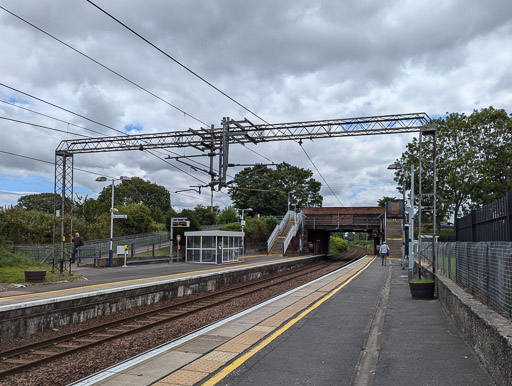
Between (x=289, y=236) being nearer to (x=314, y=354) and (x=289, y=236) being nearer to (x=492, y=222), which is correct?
(x=492, y=222)

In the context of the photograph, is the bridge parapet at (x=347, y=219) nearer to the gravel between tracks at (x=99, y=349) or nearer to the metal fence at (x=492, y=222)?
→ the metal fence at (x=492, y=222)

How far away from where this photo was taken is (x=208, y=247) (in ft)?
95.9

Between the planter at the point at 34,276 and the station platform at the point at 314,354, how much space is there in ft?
31.0

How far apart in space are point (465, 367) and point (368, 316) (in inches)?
174

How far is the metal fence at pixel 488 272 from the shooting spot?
5566 mm

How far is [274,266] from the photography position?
94.7ft

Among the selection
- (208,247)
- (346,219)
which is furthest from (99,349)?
(346,219)

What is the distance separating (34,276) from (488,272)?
14.8 metres

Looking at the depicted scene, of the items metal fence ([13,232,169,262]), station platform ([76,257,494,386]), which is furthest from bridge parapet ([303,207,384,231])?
station platform ([76,257,494,386])

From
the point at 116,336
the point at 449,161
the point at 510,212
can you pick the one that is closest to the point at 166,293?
the point at 116,336

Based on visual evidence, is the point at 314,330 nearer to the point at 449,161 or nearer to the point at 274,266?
the point at 274,266

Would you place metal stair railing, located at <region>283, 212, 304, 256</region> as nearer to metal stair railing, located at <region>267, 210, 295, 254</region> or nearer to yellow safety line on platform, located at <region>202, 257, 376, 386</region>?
metal stair railing, located at <region>267, 210, 295, 254</region>

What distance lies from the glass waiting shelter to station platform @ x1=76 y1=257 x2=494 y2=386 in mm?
18638

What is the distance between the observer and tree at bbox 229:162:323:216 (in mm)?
74375
